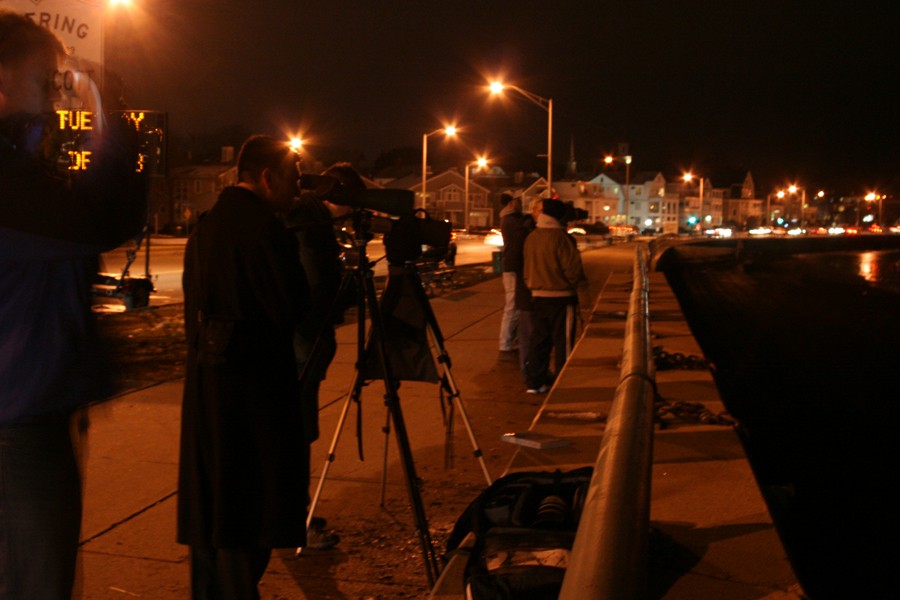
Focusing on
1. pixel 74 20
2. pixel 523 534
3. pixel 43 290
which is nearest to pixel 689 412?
pixel 523 534

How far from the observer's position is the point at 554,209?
9.20 metres

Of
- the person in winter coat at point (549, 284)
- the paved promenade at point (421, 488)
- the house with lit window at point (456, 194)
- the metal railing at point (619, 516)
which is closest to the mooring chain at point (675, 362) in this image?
the paved promenade at point (421, 488)

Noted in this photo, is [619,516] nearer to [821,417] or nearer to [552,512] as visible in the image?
[552,512]

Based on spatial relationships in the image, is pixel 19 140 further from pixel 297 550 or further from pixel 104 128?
pixel 297 550

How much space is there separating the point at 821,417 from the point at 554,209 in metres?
3.44

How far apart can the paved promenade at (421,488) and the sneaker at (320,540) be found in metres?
0.04

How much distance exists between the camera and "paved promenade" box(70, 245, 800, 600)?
4.32 m

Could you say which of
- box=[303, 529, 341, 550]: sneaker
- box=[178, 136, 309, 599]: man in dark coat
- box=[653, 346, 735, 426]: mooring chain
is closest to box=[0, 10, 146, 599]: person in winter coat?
box=[178, 136, 309, 599]: man in dark coat

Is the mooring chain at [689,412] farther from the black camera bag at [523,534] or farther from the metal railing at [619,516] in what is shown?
→ the metal railing at [619,516]

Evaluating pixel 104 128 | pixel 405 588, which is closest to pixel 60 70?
pixel 104 128

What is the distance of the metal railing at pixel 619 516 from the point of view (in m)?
2.26

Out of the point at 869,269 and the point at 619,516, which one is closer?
the point at 619,516

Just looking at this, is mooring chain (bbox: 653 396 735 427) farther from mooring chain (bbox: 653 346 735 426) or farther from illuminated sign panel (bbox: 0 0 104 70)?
illuminated sign panel (bbox: 0 0 104 70)

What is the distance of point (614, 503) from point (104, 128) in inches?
68.1
